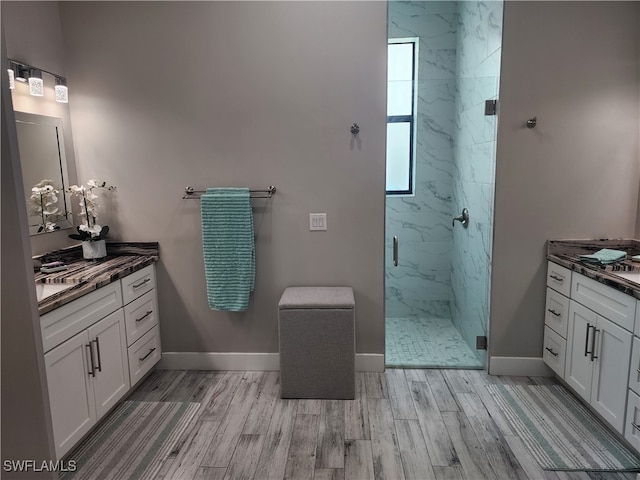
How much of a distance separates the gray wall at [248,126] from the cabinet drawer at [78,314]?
2.02 ft

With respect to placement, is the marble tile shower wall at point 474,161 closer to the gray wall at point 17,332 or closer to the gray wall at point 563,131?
the gray wall at point 563,131

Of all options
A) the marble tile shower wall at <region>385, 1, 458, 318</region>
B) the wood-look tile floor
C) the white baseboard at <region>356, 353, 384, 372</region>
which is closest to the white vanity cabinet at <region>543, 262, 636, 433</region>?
the wood-look tile floor

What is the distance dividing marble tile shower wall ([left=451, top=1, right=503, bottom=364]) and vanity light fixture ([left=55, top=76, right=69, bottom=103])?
8.99 feet

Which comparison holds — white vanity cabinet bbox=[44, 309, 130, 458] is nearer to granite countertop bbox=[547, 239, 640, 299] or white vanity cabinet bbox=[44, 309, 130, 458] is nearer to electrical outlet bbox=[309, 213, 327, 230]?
electrical outlet bbox=[309, 213, 327, 230]

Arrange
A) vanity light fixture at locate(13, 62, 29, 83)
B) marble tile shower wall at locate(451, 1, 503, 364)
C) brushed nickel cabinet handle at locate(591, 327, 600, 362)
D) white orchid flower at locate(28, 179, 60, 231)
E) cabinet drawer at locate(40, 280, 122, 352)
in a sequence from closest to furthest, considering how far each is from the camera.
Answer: cabinet drawer at locate(40, 280, 122, 352) → brushed nickel cabinet handle at locate(591, 327, 600, 362) → vanity light fixture at locate(13, 62, 29, 83) → white orchid flower at locate(28, 179, 60, 231) → marble tile shower wall at locate(451, 1, 503, 364)

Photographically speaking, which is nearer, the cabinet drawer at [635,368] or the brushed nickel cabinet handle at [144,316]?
the cabinet drawer at [635,368]

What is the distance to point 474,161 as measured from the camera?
3.01 m

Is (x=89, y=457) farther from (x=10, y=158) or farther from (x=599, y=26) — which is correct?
(x=599, y=26)

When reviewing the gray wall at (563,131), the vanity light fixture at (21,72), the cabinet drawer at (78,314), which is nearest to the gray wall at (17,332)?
the cabinet drawer at (78,314)

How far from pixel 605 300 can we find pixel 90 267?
285 cm

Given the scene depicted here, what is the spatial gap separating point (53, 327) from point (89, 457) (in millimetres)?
734

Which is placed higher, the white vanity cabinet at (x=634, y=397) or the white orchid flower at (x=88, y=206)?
the white orchid flower at (x=88, y=206)

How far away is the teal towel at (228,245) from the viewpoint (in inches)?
104

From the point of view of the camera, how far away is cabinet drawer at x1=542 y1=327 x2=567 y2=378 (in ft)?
8.22
